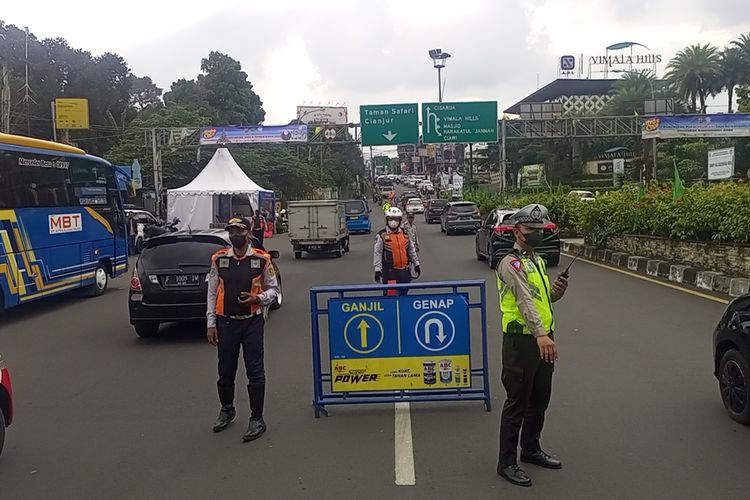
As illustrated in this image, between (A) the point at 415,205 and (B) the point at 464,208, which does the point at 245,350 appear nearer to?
(B) the point at 464,208

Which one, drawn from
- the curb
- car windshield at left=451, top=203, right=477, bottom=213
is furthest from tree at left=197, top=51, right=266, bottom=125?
the curb

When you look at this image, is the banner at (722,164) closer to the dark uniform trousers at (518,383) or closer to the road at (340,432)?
the road at (340,432)

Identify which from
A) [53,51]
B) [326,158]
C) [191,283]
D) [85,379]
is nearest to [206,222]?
[191,283]

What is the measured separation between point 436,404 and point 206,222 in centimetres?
2688

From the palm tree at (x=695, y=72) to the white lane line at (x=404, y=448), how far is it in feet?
233

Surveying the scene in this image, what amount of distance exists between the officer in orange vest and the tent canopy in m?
22.2

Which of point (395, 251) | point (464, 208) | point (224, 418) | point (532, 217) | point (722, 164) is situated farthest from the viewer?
point (464, 208)

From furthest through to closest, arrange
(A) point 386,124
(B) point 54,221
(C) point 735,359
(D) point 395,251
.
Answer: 1. (A) point 386,124
2. (B) point 54,221
3. (D) point 395,251
4. (C) point 735,359

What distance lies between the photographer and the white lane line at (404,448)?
4.88 m

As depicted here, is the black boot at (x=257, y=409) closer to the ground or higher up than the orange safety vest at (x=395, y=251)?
closer to the ground

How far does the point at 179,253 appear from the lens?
10.7 metres

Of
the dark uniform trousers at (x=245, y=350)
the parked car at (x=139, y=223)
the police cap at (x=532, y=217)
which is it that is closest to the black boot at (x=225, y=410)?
the dark uniform trousers at (x=245, y=350)

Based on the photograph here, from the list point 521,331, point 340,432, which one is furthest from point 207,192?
point 521,331

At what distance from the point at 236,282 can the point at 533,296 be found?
244 centimetres
